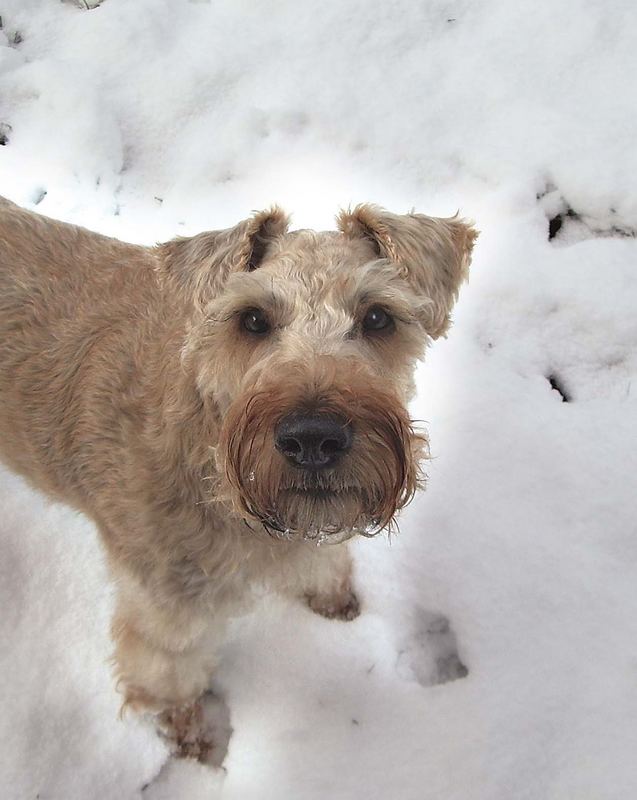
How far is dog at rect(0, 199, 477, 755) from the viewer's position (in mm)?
1688

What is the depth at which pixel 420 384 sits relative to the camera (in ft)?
10.6

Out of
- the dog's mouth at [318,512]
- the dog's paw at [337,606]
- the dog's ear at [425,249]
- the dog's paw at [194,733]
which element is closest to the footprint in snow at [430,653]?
the dog's paw at [337,606]

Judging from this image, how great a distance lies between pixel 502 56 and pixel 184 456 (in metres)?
3.40

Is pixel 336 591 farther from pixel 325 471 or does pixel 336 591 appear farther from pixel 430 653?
pixel 325 471

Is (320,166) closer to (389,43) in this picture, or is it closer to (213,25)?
(389,43)

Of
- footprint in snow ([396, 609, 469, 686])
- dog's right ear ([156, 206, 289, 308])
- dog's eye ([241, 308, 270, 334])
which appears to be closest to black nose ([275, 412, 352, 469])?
dog's eye ([241, 308, 270, 334])

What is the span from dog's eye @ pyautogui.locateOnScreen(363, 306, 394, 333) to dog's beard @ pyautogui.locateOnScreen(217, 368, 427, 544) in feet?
1.14

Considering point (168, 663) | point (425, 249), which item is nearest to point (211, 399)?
point (425, 249)

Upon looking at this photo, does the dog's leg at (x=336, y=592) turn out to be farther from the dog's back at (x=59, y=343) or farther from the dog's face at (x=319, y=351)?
the dog's back at (x=59, y=343)

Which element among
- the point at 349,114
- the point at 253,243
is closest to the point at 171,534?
the point at 253,243

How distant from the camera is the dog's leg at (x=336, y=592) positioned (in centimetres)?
255

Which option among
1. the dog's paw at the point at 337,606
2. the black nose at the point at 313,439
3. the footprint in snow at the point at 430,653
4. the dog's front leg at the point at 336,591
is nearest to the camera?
the black nose at the point at 313,439

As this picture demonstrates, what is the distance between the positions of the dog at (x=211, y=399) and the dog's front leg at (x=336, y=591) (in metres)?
0.03

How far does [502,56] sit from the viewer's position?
157 inches
